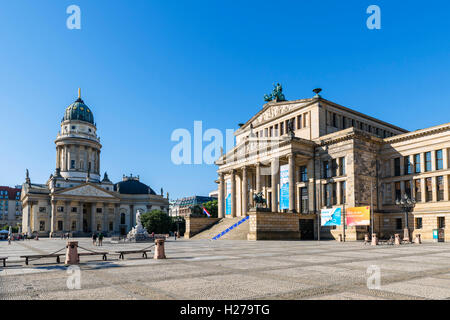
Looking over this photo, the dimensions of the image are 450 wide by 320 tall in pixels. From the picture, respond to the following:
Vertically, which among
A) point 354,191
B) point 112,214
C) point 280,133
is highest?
point 280,133

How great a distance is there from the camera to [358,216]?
4650 centimetres

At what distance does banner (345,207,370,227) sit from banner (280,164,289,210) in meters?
9.18

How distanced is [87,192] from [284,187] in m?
71.1

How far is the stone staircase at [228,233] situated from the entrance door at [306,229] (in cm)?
757

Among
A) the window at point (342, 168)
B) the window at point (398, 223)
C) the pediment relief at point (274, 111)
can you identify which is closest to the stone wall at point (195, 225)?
the pediment relief at point (274, 111)

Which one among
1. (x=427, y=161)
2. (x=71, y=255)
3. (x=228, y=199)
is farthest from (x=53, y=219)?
(x=427, y=161)

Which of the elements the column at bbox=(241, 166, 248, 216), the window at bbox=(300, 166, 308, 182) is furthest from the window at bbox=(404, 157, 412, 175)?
the column at bbox=(241, 166, 248, 216)

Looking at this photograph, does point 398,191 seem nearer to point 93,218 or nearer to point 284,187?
point 284,187

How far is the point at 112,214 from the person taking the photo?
115m

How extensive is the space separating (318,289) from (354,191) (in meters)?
40.2

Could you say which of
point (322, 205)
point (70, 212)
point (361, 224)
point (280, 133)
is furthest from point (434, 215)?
point (70, 212)

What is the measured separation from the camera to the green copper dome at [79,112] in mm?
119625

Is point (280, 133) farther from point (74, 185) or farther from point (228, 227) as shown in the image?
point (74, 185)

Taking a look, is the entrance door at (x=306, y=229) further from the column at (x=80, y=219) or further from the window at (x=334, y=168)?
the column at (x=80, y=219)
